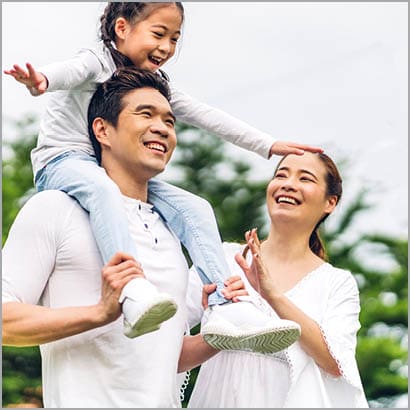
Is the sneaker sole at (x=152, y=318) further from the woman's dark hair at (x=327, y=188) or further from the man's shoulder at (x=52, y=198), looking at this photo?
the woman's dark hair at (x=327, y=188)

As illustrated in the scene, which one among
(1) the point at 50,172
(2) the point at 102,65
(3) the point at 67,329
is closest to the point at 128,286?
(3) the point at 67,329

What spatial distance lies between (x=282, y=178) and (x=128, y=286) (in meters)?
1.12

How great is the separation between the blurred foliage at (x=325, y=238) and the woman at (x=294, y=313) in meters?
8.19

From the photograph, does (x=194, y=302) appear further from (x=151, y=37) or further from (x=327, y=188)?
(x=151, y=37)

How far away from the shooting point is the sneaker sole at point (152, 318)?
135 inches

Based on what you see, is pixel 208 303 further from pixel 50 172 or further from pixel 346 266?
pixel 346 266

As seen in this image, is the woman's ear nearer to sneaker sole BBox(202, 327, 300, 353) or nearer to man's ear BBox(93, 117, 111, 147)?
sneaker sole BBox(202, 327, 300, 353)

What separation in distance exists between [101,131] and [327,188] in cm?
98

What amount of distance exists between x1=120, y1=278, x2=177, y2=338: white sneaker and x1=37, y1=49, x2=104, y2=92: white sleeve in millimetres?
707

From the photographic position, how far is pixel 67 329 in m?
3.52

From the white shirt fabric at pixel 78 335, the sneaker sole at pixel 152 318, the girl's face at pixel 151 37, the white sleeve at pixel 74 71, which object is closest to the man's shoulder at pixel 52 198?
the white shirt fabric at pixel 78 335

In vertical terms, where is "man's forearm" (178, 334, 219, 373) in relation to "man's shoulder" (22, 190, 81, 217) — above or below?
below

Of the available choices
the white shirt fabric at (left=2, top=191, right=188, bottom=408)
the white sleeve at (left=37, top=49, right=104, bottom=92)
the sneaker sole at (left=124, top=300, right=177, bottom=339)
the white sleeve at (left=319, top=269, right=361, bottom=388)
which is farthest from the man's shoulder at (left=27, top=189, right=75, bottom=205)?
the white sleeve at (left=319, top=269, right=361, bottom=388)

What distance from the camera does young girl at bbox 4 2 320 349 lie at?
3645 mm
